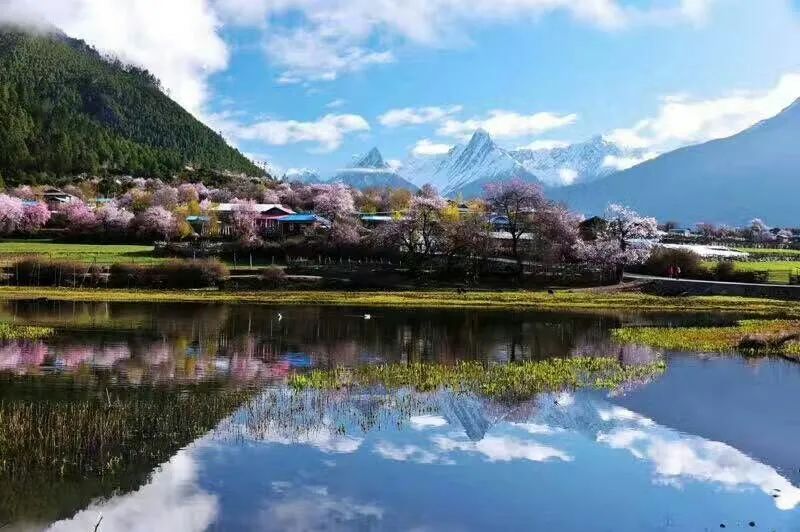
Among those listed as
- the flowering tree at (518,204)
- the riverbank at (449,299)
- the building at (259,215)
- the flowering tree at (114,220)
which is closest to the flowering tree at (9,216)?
the flowering tree at (114,220)

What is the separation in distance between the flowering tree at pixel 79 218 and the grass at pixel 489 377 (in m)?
95.3

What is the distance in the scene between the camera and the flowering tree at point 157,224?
111m

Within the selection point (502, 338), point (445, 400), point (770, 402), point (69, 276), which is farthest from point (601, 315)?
point (69, 276)

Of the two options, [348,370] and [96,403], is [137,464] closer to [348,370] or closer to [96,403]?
[96,403]

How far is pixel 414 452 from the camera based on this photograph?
19.7 meters

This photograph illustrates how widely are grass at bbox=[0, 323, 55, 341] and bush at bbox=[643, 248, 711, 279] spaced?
222ft

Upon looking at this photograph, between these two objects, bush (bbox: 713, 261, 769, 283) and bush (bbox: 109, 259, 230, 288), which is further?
bush (bbox: 713, 261, 769, 283)

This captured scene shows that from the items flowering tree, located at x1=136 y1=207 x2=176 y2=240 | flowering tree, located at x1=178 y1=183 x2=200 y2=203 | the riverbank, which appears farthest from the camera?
flowering tree, located at x1=178 y1=183 x2=200 y2=203

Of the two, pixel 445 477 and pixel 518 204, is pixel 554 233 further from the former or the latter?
pixel 445 477

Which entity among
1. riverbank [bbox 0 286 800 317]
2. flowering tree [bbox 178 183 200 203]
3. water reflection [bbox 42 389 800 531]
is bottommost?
water reflection [bbox 42 389 800 531]

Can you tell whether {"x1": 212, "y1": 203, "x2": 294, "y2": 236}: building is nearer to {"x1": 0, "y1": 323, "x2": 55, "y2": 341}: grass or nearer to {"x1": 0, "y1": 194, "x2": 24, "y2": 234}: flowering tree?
{"x1": 0, "y1": 194, "x2": 24, "y2": 234}: flowering tree

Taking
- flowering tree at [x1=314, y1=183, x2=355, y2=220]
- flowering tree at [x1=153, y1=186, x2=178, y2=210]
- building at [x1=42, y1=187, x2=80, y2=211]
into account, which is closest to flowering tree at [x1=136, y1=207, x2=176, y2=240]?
flowering tree at [x1=153, y1=186, x2=178, y2=210]

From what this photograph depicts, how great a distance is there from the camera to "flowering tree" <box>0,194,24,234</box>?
375ft

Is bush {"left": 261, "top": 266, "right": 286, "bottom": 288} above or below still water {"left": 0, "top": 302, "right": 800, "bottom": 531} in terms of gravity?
above
